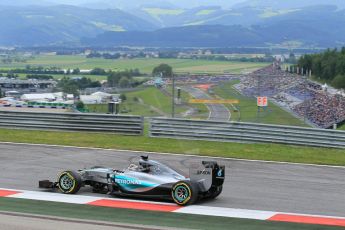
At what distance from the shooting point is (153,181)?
1210 cm

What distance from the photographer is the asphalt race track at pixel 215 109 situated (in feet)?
68.9

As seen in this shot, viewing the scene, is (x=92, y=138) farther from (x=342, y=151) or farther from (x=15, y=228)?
(x=15, y=228)

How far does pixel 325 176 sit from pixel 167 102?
7465mm

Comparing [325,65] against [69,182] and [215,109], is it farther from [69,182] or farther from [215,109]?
[69,182]

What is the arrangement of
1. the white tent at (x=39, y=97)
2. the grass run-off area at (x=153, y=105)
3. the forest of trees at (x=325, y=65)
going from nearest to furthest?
the grass run-off area at (x=153, y=105) → the white tent at (x=39, y=97) → the forest of trees at (x=325, y=65)

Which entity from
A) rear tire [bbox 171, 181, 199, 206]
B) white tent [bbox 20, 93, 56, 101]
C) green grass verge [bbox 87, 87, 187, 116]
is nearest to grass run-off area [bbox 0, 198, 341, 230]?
rear tire [bbox 171, 181, 199, 206]

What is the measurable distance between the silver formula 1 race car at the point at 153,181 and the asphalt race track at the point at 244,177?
34 centimetres

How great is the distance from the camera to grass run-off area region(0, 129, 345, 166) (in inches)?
731

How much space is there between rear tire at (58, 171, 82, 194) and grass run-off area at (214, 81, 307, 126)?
29.4 feet

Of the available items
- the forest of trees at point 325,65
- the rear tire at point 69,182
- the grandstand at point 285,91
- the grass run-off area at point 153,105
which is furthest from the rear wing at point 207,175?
the forest of trees at point 325,65

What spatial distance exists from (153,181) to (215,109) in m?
9.27

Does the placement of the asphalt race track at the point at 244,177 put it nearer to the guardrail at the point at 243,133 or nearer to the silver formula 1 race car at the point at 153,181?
the silver formula 1 race car at the point at 153,181

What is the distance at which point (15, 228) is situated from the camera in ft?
32.4

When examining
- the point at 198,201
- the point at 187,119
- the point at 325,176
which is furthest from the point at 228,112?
the point at 198,201
